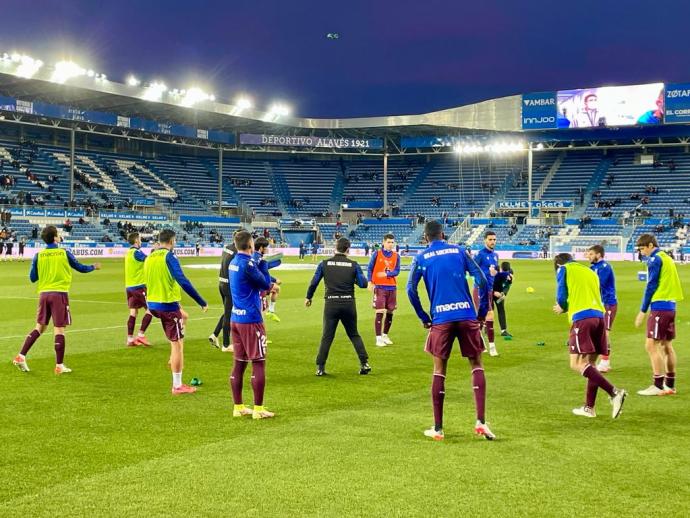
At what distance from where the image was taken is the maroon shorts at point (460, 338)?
7762 millimetres

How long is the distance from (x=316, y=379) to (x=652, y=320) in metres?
4.99

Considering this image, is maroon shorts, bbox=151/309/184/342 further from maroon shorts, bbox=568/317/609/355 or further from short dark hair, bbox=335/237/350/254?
maroon shorts, bbox=568/317/609/355

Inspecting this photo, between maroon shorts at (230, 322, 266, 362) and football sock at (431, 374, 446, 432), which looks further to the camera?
maroon shorts at (230, 322, 266, 362)

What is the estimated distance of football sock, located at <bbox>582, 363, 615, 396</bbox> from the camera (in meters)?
8.33

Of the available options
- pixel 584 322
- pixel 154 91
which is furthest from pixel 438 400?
pixel 154 91

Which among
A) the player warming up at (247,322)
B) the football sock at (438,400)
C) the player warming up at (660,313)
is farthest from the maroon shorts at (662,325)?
the player warming up at (247,322)

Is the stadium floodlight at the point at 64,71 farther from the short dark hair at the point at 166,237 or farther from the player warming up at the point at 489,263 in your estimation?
the short dark hair at the point at 166,237

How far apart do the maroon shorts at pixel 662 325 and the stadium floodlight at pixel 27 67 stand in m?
58.8

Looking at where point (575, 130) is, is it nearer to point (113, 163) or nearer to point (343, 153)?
point (343, 153)

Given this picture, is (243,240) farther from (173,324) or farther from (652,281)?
(652,281)

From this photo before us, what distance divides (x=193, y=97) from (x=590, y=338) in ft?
225

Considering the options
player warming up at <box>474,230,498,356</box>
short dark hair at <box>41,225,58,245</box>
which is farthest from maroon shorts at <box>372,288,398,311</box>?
short dark hair at <box>41,225,58,245</box>

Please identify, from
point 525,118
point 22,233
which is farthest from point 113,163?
point 525,118

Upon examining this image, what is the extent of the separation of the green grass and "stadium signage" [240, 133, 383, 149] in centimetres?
7309
